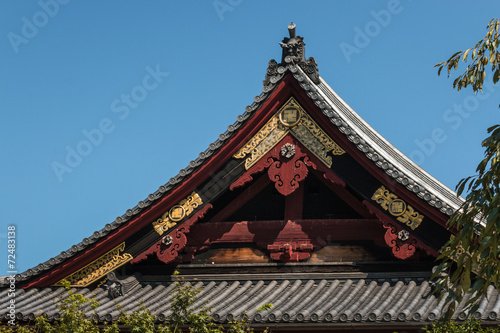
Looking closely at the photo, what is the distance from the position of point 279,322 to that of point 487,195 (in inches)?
162

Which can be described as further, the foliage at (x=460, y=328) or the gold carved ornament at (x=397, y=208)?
the gold carved ornament at (x=397, y=208)

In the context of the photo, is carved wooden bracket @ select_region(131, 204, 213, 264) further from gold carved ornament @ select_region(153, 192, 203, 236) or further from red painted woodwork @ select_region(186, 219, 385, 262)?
red painted woodwork @ select_region(186, 219, 385, 262)

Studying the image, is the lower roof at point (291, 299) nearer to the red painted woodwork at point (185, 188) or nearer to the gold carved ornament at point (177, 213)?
the red painted woodwork at point (185, 188)

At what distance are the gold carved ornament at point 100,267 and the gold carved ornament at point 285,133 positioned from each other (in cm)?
238

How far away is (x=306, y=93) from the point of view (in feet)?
37.6

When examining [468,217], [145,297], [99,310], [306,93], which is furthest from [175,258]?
[468,217]

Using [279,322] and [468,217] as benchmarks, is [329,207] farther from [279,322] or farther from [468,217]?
[468,217]

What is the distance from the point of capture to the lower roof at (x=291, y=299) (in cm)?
963

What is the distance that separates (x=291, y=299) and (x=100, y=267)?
3.13 metres

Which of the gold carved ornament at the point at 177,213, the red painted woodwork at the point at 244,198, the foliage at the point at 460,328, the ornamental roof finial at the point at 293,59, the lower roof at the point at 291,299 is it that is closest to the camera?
the foliage at the point at 460,328

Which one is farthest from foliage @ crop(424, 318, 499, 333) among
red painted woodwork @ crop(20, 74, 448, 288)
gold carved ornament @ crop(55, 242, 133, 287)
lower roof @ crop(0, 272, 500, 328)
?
gold carved ornament @ crop(55, 242, 133, 287)

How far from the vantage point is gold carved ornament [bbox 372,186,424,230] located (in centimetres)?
1066

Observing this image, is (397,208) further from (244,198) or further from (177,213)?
(177,213)

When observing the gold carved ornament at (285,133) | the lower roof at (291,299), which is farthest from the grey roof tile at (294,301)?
the gold carved ornament at (285,133)
